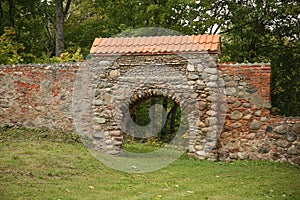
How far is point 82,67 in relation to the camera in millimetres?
10938

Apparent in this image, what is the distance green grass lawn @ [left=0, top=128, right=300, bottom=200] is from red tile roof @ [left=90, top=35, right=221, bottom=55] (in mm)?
2441

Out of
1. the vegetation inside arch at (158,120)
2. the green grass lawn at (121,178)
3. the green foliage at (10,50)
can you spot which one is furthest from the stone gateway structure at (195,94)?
the vegetation inside arch at (158,120)

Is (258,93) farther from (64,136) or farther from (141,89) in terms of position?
(64,136)

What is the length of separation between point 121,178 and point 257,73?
12.8ft

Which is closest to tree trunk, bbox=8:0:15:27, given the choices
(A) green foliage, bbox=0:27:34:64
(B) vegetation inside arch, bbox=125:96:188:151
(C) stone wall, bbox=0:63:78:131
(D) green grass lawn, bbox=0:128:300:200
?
(A) green foliage, bbox=0:27:34:64

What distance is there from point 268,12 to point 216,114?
7.09 meters

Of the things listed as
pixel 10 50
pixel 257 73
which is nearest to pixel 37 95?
pixel 10 50

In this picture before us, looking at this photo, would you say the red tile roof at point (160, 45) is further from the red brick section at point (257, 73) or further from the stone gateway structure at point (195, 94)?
the red brick section at point (257, 73)

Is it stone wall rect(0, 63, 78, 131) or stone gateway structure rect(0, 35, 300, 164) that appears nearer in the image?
stone gateway structure rect(0, 35, 300, 164)

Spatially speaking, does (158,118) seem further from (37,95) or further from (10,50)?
(37,95)

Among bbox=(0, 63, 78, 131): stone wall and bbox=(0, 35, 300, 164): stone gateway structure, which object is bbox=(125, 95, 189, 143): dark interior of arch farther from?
bbox=(0, 35, 300, 164): stone gateway structure

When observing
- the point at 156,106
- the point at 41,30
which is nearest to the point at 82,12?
the point at 41,30

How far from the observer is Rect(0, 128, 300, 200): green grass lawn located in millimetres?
6574

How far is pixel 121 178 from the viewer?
7.82 metres
